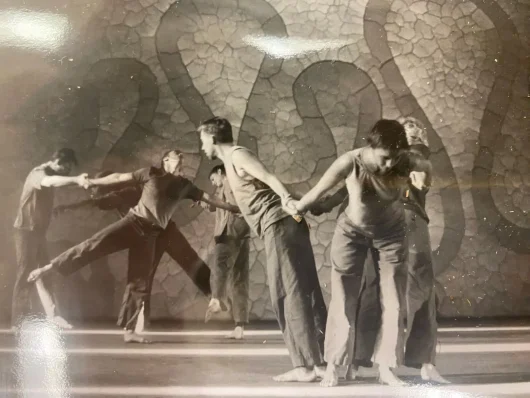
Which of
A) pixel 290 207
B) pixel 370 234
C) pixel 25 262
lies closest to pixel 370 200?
pixel 370 234

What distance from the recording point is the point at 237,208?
120cm

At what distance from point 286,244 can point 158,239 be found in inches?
11.3

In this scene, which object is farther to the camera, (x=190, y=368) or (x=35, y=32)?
(x=35, y=32)

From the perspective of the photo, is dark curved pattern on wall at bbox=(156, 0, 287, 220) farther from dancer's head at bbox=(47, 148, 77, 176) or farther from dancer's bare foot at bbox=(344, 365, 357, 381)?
dancer's bare foot at bbox=(344, 365, 357, 381)

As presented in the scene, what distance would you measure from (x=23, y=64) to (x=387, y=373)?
1.08 metres

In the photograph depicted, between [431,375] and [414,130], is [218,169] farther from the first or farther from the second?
[431,375]

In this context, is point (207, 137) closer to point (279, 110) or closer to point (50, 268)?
point (279, 110)

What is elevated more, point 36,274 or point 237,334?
point 36,274

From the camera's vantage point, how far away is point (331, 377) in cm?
114

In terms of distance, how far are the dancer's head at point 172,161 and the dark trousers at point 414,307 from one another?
1.58ft

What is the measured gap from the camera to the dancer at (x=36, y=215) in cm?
118

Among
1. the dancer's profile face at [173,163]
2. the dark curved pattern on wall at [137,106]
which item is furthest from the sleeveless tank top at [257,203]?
the dark curved pattern on wall at [137,106]

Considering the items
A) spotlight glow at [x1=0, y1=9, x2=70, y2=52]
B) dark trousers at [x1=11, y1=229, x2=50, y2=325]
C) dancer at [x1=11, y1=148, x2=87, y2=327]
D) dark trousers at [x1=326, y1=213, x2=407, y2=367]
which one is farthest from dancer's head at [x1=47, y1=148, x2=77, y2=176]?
dark trousers at [x1=326, y1=213, x2=407, y2=367]

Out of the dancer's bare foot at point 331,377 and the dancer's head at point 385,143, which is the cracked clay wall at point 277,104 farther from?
the dancer's bare foot at point 331,377
